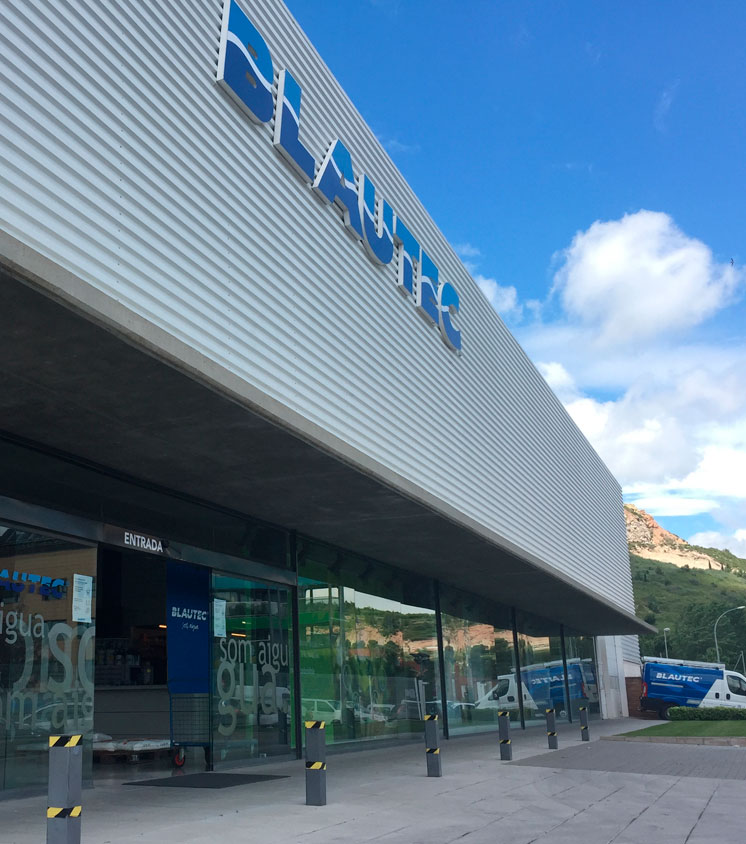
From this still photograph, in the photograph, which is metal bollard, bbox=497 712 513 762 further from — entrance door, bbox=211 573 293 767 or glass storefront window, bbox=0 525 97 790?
glass storefront window, bbox=0 525 97 790

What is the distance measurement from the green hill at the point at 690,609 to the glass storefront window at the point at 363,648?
59.4 metres

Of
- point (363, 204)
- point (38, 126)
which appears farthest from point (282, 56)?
point (38, 126)

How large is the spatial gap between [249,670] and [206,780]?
7.45 ft

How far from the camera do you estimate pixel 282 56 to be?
1256 centimetres

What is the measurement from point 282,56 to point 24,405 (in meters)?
6.53

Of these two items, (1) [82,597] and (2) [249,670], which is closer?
(1) [82,597]

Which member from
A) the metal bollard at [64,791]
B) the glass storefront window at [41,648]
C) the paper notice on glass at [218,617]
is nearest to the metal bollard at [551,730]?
the paper notice on glass at [218,617]

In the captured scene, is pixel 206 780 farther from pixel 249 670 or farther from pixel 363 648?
pixel 363 648

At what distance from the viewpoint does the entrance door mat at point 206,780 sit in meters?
11.5

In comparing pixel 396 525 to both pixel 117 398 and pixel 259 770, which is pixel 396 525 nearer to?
pixel 259 770

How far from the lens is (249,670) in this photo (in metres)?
14.0

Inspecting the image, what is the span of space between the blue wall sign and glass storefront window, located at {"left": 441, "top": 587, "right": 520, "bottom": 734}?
386 inches

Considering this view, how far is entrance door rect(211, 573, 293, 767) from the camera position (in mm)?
13422

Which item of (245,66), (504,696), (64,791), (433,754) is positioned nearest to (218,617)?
(433,754)
